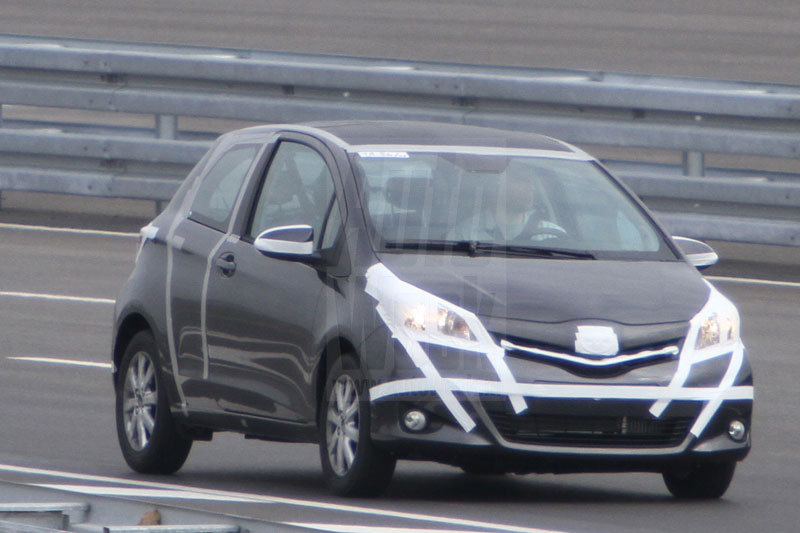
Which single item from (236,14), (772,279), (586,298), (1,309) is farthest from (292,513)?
(236,14)

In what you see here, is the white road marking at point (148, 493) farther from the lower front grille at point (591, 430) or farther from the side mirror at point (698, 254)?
the side mirror at point (698, 254)

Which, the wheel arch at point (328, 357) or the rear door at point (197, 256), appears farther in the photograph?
the rear door at point (197, 256)

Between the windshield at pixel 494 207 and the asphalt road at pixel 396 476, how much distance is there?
1.05 metres

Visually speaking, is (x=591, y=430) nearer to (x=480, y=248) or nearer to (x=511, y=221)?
(x=480, y=248)

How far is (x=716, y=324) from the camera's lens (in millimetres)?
8188

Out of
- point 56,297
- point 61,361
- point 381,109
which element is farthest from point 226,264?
point 381,109

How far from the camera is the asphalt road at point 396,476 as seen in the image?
7898mm

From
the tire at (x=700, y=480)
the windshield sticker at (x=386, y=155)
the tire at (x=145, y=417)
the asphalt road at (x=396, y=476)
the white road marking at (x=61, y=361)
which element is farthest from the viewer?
the white road marking at (x=61, y=361)

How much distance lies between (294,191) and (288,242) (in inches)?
25.7

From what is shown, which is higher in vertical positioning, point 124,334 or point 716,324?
point 716,324

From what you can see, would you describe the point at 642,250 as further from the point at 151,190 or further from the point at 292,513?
the point at 151,190

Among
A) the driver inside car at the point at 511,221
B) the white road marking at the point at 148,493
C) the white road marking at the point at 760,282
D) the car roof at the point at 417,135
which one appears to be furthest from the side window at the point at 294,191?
the white road marking at the point at 760,282

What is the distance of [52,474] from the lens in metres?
8.96

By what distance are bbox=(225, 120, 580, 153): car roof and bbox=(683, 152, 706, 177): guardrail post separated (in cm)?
683
